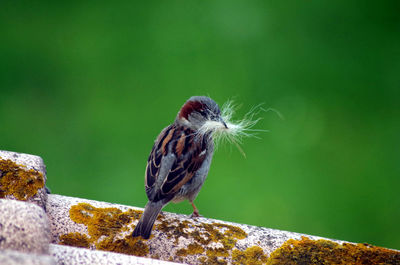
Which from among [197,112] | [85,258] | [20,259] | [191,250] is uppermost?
[197,112]

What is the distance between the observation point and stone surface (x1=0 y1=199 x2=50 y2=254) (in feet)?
3.85

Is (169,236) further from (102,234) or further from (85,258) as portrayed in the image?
(85,258)

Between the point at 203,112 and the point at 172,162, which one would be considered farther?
the point at 203,112

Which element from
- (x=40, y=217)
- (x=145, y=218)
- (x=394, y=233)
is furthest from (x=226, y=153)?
(x=40, y=217)

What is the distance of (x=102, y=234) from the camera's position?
72.9 inches

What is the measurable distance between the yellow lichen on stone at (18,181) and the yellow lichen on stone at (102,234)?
166mm

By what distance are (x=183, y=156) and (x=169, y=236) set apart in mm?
930

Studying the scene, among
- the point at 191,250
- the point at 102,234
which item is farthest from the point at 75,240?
the point at 191,250

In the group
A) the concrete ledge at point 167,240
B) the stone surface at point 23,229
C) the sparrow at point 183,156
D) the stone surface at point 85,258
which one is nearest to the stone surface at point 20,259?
the stone surface at point 23,229

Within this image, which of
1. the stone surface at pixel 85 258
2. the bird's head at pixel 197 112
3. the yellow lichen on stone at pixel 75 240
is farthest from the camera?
the bird's head at pixel 197 112

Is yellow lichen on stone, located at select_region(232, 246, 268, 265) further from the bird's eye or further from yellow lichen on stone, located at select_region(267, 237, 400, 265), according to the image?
the bird's eye

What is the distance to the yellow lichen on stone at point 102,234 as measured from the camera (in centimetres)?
182

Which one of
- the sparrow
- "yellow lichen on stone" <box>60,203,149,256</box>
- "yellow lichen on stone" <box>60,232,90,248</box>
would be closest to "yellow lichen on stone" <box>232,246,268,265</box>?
"yellow lichen on stone" <box>60,203,149,256</box>

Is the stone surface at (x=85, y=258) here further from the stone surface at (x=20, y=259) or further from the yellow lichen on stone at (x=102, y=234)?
the yellow lichen on stone at (x=102, y=234)
